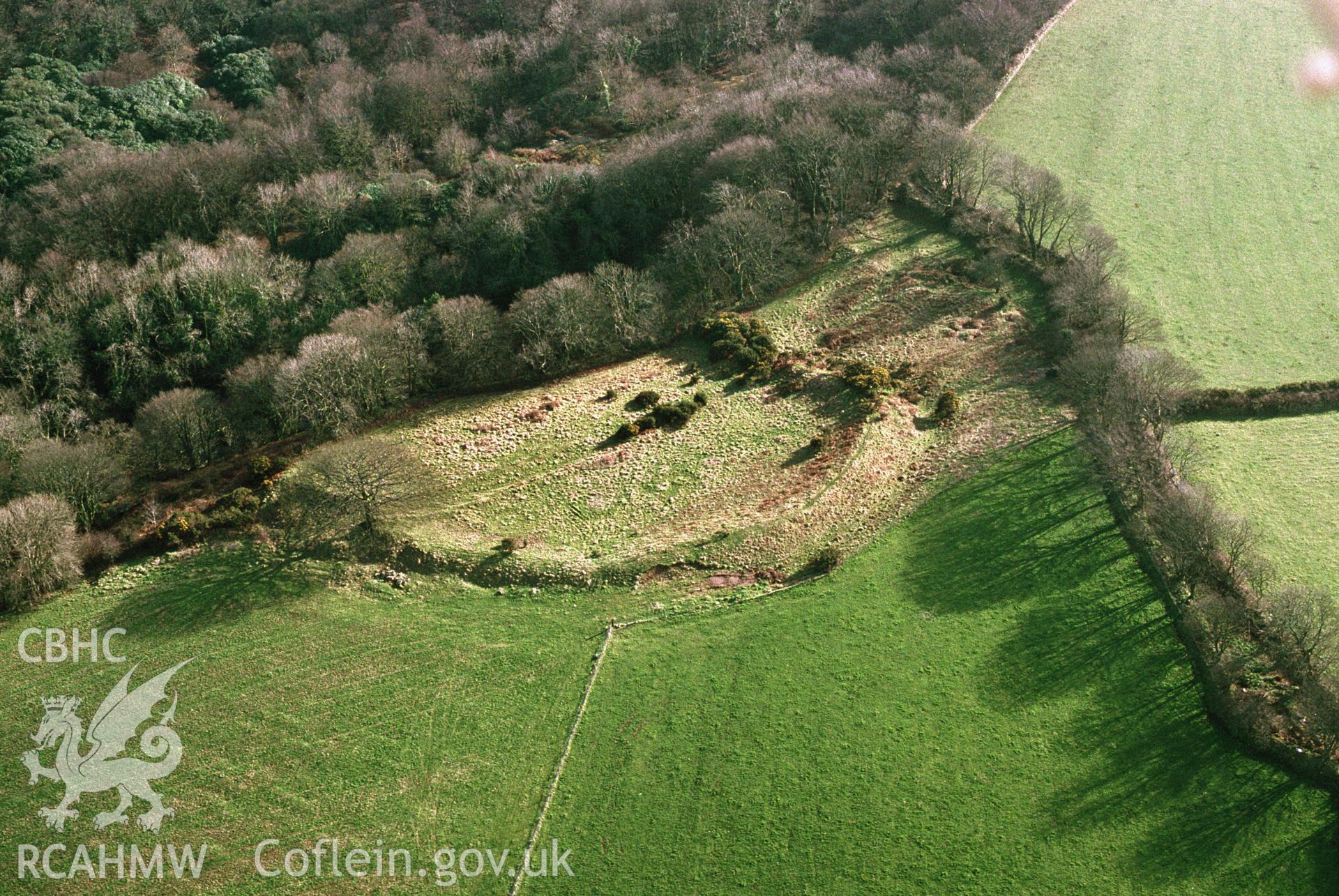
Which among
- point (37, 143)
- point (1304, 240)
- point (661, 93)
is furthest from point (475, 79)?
point (1304, 240)

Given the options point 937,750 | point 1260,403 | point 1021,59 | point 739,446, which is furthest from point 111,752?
point 1021,59

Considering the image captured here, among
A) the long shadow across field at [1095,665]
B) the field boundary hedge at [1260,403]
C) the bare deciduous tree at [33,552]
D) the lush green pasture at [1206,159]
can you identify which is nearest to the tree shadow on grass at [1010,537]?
the long shadow across field at [1095,665]

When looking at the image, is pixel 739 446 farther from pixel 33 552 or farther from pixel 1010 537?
pixel 33 552

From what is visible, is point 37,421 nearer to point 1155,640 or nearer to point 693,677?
point 693,677

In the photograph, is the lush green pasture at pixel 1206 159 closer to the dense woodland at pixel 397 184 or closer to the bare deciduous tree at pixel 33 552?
the dense woodland at pixel 397 184

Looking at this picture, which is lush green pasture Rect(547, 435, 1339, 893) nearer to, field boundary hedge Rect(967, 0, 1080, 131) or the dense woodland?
the dense woodland
